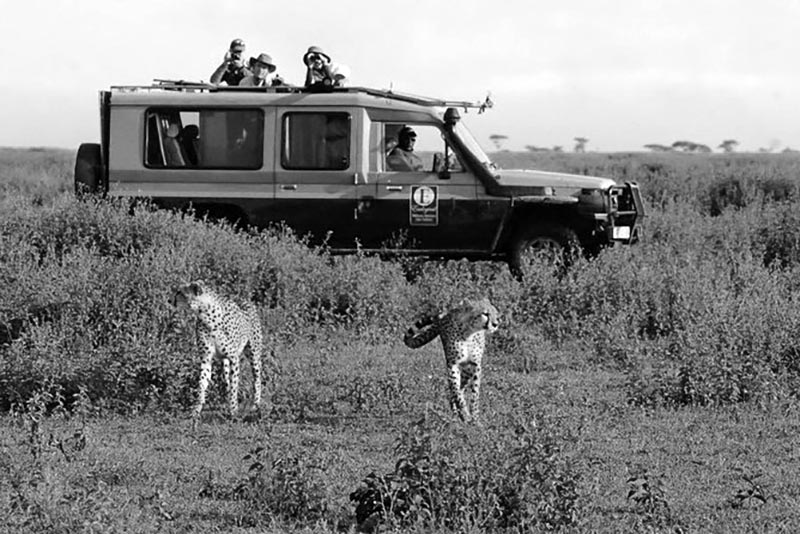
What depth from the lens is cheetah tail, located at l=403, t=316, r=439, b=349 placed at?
8742 mm

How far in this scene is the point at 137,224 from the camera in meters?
12.0

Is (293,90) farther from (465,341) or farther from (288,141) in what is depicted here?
(465,341)

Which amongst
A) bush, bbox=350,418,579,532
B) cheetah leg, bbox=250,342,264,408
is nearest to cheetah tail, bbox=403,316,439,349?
cheetah leg, bbox=250,342,264,408

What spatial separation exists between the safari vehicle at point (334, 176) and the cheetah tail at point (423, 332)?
15.0 ft

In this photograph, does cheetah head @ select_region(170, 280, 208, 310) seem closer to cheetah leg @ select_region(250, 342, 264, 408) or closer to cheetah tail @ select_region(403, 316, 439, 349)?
cheetah leg @ select_region(250, 342, 264, 408)

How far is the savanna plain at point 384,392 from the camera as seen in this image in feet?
20.5

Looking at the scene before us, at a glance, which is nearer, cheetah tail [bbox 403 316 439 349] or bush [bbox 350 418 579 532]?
bush [bbox 350 418 579 532]

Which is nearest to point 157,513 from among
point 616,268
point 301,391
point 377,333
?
point 301,391

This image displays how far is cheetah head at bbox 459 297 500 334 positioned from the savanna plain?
572mm

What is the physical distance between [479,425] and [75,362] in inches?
131

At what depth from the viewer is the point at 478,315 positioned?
833cm

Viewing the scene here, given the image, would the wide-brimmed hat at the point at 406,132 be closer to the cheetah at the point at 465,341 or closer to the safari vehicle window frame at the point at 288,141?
the safari vehicle window frame at the point at 288,141

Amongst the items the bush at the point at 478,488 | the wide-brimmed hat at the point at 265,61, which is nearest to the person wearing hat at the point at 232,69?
the wide-brimmed hat at the point at 265,61

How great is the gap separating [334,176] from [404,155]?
0.72m
